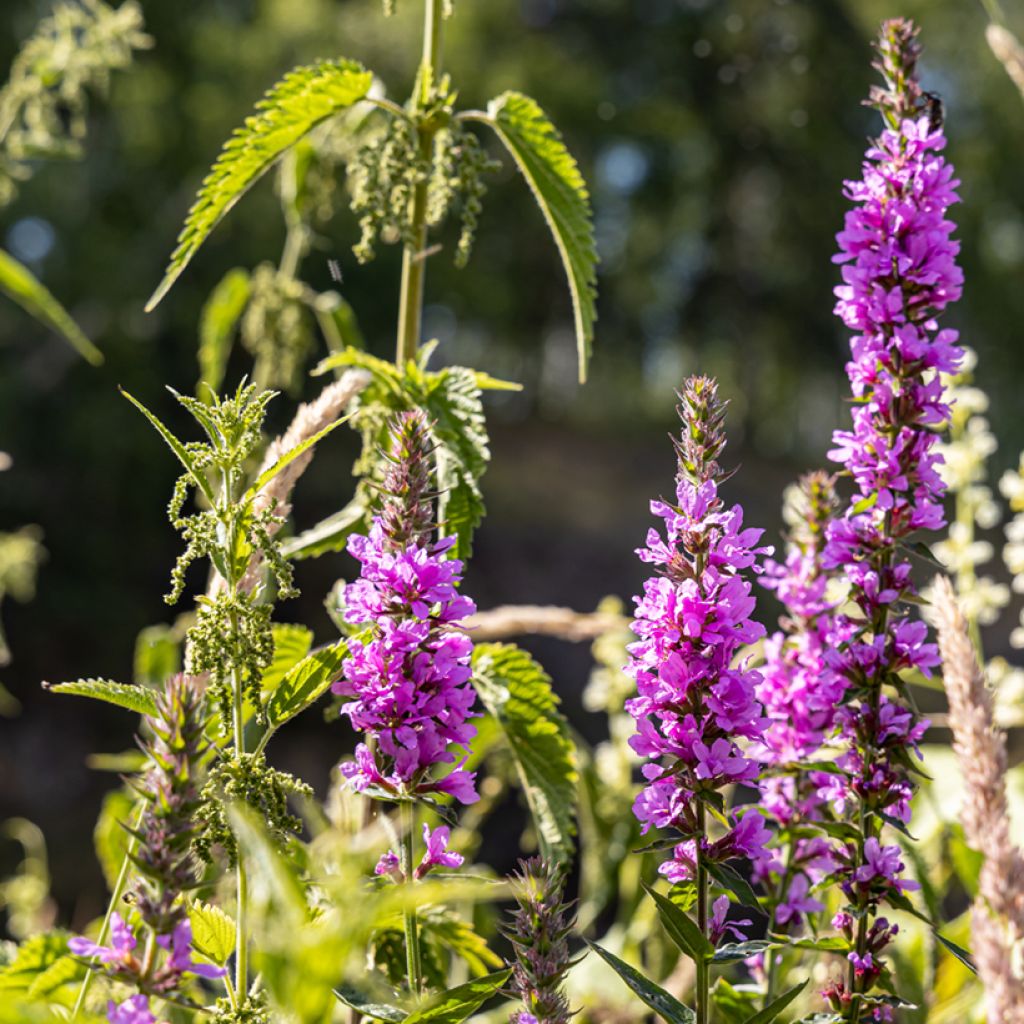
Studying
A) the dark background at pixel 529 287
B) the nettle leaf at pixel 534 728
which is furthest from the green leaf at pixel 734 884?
the dark background at pixel 529 287

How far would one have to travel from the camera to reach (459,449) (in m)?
0.93

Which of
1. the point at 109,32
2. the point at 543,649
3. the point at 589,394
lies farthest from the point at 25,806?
the point at 589,394

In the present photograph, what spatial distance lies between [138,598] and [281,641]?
32.7 feet

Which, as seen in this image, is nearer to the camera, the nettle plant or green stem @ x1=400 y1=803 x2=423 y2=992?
the nettle plant

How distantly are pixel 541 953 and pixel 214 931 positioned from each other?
0.75ft

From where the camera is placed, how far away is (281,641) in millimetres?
888

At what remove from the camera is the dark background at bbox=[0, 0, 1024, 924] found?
9.75 m

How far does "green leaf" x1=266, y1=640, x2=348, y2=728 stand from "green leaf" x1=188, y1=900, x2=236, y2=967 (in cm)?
14

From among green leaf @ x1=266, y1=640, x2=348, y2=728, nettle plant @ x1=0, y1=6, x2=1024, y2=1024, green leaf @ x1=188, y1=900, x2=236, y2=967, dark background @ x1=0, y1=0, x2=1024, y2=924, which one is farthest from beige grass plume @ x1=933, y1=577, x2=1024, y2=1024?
dark background @ x1=0, y1=0, x2=1024, y2=924

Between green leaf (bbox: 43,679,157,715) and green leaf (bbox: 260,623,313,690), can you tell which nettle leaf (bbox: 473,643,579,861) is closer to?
green leaf (bbox: 260,623,313,690)

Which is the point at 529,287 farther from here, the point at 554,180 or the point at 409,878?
the point at 409,878

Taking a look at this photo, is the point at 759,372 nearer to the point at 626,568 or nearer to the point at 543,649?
the point at 626,568

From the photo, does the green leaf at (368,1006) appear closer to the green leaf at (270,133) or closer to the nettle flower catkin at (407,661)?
the nettle flower catkin at (407,661)

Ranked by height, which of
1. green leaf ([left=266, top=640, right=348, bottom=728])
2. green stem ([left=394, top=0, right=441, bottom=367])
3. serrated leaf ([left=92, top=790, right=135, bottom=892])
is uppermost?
green stem ([left=394, top=0, right=441, bottom=367])
